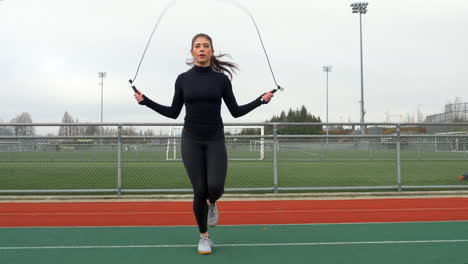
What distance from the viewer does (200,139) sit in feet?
14.8

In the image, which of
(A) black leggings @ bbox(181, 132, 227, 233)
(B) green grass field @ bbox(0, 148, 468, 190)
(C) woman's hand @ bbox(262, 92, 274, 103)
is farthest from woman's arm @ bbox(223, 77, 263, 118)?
(B) green grass field @ bbox(0, 148, 468, 190)

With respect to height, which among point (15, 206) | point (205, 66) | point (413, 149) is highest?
point (205, 66)

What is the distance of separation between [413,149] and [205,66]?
11559 mm

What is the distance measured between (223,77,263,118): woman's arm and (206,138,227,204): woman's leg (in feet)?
1.40

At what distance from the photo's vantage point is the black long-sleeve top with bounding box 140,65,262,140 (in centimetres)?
450

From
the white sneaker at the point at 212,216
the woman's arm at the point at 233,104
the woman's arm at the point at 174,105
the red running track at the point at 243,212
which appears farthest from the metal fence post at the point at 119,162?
the woman's arm at the point at 233,104

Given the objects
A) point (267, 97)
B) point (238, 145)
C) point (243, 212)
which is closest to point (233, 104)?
point (267, 97)

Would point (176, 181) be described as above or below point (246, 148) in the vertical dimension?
below

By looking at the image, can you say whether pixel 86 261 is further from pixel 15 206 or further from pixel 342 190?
pixel 342 190

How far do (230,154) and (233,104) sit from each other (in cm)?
847

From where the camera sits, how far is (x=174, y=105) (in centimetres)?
475

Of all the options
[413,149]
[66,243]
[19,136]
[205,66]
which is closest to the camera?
[205,66]

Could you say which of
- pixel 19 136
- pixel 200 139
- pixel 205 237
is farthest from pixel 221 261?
pixel 19 136

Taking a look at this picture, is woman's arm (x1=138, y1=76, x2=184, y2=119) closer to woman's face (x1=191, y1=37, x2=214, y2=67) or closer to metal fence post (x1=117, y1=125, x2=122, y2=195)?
woman's face (x1=191, y1=37, x2=214, y2=67)
